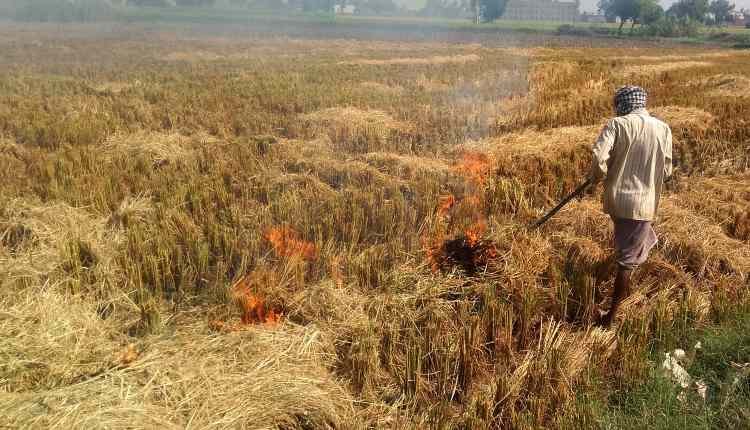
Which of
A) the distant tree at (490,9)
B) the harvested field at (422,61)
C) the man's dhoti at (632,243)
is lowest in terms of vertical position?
the man's dhoti at (632,243)

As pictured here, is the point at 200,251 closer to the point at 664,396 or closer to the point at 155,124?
the point at 664,396

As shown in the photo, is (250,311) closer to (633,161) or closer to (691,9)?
(633,161)

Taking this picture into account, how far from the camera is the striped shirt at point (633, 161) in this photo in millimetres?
3264

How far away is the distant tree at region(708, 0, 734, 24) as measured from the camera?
3307 inches

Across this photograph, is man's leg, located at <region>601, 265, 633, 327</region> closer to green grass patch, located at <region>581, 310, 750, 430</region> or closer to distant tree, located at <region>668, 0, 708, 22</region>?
green grass patch, located at <region>581, 310, 750, 430</region>

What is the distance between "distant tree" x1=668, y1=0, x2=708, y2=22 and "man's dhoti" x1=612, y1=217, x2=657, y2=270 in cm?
8520

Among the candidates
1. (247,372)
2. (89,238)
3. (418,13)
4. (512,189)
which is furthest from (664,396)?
(418,13)

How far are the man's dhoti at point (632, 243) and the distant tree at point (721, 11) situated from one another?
103192mm

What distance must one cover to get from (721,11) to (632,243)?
10669 centimetres

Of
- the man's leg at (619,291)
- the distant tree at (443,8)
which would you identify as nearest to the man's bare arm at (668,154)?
the man's leg at (619,291)

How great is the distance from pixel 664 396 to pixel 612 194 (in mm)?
1412

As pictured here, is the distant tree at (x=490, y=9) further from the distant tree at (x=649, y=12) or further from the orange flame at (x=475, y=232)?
the orange flame at (x=475, y=232)

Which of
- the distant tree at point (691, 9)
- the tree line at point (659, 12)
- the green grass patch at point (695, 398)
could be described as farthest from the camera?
the distant tree at point (691, 9)

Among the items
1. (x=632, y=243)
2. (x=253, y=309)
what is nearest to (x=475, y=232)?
(x=632, y=243)
